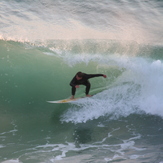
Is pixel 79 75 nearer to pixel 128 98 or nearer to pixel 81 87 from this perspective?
pixel 81 87

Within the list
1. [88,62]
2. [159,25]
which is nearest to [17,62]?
[88,62]

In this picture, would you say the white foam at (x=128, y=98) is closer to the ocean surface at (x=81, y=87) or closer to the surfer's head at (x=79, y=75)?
the ocean surface at (x=81, y=87)

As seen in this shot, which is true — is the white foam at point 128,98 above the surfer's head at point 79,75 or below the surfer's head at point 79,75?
below

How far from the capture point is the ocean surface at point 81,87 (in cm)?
589

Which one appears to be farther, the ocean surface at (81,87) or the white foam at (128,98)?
the white foam at (128,98)

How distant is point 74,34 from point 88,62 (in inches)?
92.5

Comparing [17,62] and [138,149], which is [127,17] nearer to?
[17,62]

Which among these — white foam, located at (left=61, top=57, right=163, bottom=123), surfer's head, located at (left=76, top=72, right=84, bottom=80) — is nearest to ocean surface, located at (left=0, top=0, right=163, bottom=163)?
white foam, located at (left=61, top=57, right=163, bottom=123)

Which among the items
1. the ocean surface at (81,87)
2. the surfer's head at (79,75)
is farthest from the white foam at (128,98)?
the surfer's head at (79,75)

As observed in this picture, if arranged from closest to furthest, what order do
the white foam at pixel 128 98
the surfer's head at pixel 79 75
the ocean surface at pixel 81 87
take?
the ocean surface at pixel 81 87 → the surfer's head at pixel 79 75 → the white foam at pixel 128 98

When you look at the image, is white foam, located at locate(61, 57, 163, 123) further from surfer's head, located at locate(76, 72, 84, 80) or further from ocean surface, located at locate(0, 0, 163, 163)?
surfer's head, located at locate(76, 72, 84, 80)

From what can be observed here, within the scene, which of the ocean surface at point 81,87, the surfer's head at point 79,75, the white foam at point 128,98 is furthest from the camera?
the white foam at point 128,98

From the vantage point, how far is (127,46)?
11.4 metres

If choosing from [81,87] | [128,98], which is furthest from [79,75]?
[128,98]
